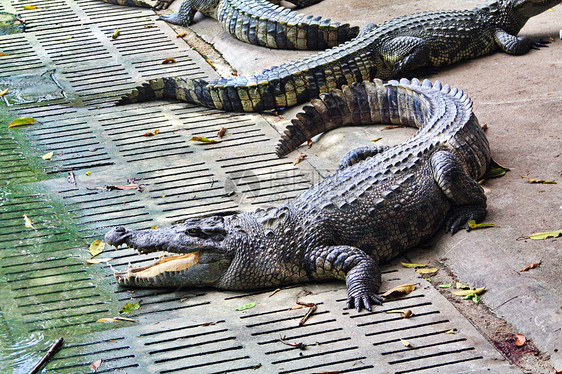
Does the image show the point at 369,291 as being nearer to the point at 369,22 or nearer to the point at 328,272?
the point at 328,272

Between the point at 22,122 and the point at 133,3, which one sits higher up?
the point at 133,3

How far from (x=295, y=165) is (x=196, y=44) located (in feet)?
12.5

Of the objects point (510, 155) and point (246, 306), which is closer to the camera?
point (246, 306)

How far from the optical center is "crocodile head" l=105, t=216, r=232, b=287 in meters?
4.46

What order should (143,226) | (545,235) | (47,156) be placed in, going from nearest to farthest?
1. (545,235)
2. (143,226)
3. (47,156)

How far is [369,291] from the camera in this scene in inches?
169

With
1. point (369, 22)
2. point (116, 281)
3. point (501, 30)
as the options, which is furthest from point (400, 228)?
point (369, 22)

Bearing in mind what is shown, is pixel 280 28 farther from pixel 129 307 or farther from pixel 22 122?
pixel 129 307

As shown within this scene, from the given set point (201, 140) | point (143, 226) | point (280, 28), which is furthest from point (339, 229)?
point (280, 28)

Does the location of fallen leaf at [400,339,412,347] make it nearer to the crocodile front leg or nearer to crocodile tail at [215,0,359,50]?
the crocodile front leg

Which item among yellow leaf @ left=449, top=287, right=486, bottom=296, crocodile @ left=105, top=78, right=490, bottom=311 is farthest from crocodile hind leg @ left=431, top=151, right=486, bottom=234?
yellow leaf @ left=449, top=287, right=486, bottom=296

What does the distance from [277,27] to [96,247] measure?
450 cm

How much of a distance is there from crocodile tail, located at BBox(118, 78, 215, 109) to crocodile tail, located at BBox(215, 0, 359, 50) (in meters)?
1.71

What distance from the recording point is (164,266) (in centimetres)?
457
